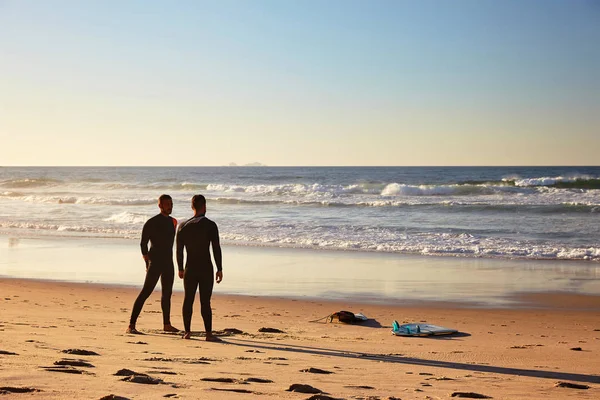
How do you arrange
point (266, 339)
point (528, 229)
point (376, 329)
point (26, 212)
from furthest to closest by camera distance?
point (26, 212), point (528, 229), point (376, 329), point (266, 339)

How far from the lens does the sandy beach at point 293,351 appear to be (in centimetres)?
529

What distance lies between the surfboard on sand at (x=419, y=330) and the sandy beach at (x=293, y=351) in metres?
0.12

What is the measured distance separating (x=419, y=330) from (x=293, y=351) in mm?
2038

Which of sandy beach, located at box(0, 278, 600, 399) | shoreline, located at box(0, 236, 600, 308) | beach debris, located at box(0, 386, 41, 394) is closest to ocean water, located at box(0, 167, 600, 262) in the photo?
shoreline, located at box(0, 236, 600, 308)

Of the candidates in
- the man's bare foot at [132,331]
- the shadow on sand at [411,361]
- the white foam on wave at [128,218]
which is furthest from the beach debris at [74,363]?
the white foam on wave at [128,218]

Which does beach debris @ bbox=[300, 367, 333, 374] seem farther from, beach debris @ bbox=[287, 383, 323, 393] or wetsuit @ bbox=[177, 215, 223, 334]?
wetsuit @ bbox=[177, 215, 223, 334]

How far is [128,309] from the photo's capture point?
11.0 metres

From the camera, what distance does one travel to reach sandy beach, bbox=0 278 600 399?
529 centimetres

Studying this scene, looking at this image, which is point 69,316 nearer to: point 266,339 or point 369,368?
point 266,339

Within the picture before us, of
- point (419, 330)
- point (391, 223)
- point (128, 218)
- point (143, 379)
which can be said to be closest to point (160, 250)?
point (419, 330)

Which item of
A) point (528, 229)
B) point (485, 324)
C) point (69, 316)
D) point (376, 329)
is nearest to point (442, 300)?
point (485, 324)

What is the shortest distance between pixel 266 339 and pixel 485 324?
337 cm

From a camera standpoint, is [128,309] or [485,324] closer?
[485,324]

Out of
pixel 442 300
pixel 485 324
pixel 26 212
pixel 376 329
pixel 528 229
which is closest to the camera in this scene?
pixel 376 329
